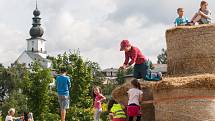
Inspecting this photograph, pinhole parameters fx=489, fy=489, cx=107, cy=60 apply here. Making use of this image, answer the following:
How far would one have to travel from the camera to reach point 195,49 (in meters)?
13.1

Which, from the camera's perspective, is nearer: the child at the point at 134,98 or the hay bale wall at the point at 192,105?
the hay bale wall at the point at 192,105

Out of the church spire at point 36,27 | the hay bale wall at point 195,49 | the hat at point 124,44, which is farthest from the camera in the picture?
the church spire at point 36,27

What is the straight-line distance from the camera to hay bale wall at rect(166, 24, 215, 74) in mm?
12961

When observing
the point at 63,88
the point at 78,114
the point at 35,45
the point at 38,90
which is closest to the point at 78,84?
the point at 78,114

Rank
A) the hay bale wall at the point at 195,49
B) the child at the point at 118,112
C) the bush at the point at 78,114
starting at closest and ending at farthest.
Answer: the hay bale wall at the point at 195,49
the child at the point at 118,112
the bush at the point at 78,114

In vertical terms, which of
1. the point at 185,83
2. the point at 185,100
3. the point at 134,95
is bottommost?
the point at 185,100

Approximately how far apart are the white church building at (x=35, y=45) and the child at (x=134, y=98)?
156 m

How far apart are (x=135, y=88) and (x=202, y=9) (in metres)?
3.41

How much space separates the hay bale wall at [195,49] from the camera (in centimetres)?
1296

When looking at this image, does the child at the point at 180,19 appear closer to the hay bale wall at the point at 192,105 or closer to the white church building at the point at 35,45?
the hay bale wall at the point at 192,105

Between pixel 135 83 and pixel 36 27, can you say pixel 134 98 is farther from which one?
pixel 36 27

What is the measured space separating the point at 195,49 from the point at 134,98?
218 centimetres

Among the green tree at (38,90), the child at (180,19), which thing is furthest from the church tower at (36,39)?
the child at (180,19)

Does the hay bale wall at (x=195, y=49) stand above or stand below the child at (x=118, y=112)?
above
